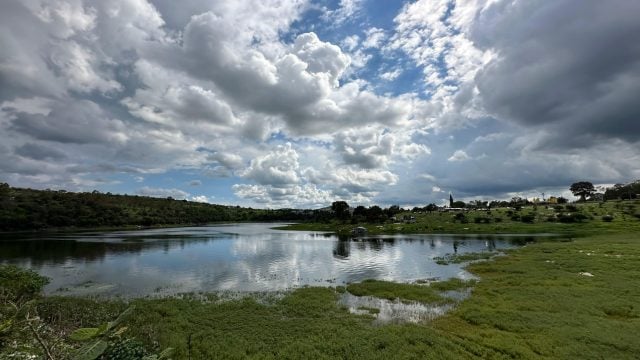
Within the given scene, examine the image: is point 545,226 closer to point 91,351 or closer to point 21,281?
point 21,281

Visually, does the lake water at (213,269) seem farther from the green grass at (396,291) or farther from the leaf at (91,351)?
the leaf at (91,351)

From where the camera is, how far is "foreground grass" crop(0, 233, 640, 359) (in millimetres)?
20031

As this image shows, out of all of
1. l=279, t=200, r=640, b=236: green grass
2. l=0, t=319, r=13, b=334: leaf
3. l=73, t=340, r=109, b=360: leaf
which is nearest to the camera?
l=73, t=340, r=109, b=360: leaf

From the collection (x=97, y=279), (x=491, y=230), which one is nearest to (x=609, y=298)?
(x=97, y=279)

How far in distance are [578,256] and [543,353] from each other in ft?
140

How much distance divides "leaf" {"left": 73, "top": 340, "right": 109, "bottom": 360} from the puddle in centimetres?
2503

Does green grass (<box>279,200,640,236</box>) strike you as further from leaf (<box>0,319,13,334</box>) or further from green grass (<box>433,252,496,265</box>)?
leaf (<box>0,319,13,334</box>)

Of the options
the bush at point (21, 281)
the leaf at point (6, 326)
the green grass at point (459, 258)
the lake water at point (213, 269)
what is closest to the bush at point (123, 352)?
the leaf at point (6, 326)

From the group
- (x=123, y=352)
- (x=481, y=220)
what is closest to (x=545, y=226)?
(x=481, y=220)

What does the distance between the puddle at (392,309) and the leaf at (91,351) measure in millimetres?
25029

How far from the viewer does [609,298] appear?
1134 inches

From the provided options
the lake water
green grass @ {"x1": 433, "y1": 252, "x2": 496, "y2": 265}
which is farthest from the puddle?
green grass @ {"x1": 433, "y1": 252, "x2": 496, "y2": 265}

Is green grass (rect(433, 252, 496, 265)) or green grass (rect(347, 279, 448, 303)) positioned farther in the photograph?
green grass (rect(433, 252, 496, 265))

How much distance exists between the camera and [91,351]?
3.83m
